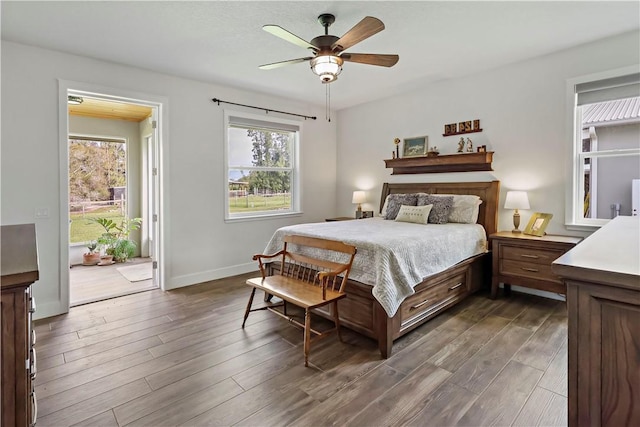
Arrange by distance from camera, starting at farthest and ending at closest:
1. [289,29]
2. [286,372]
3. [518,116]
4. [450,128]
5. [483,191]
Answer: [450,128] → [483,191] → [518,116] → [289,29] → [286,372]

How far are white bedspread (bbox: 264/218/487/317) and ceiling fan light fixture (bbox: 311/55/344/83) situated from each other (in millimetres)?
1360

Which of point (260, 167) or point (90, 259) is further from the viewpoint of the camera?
point (90, 259)

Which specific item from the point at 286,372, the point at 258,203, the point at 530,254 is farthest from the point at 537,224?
the point at 258,203

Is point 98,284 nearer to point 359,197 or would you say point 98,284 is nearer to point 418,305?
point 359,197

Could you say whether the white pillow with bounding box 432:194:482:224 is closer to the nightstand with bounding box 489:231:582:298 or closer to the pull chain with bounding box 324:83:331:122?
the nightstand with bounding box 489:231:582:298

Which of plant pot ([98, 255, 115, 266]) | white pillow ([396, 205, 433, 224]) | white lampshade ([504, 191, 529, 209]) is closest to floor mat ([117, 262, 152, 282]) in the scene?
plant pot ([98, 255, 115, 266])

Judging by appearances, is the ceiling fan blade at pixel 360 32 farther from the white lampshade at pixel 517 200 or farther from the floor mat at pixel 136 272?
the floor mat at pixel 136 272

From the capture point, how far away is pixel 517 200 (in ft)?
11.8

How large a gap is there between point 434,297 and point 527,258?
1228mm

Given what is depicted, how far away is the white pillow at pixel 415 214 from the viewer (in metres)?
3.82

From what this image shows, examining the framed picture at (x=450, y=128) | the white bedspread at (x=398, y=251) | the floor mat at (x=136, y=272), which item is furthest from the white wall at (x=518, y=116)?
the floor mat at (x=136, y=272)

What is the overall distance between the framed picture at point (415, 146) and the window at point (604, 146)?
1.72 meters

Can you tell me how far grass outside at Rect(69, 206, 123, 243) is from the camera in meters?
5.70

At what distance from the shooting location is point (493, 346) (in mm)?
2523
